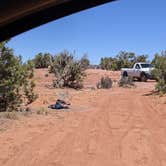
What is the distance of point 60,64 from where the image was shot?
3447 cm

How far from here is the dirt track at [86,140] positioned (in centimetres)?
975

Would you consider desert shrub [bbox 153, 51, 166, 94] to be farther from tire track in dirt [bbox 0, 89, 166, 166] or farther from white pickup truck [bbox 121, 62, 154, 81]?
white pickup truck [bbox 121, 62, 154, 81]

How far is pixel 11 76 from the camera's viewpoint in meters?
17.3

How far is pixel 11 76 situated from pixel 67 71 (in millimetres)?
16666

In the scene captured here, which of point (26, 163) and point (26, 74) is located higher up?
point (26, 74)

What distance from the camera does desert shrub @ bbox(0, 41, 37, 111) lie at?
17.1m

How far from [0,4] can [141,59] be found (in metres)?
64.6

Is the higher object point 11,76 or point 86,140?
point 11,76

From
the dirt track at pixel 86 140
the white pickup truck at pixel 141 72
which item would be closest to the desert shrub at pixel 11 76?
the dirt track at pixel 86 140

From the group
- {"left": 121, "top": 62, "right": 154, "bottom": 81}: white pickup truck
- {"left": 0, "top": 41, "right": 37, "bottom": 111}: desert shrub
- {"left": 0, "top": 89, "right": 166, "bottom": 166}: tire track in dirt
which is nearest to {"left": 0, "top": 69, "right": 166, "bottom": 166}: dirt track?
{"left": 0, "top": 89, "right": 166, "bottom": 166}: tire track in dirt

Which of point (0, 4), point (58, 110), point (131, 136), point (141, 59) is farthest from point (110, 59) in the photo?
point (0, 4)

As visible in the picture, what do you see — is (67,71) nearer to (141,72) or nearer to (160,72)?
(160,72)

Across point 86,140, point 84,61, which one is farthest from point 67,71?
point 86,140

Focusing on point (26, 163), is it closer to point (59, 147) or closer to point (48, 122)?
point (59, 147)
